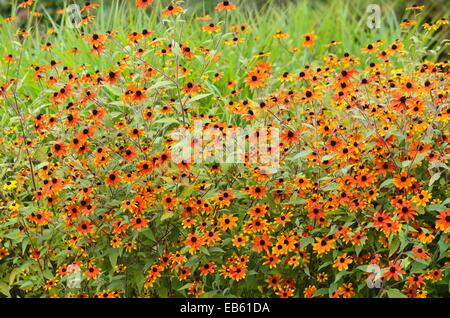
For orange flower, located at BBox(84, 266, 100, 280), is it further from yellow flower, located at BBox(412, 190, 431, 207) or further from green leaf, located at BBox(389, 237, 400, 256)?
yellow flower, located at BBox(412, 190, 431, 207)

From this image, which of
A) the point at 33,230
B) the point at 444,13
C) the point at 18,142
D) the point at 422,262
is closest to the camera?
the point at 422,262

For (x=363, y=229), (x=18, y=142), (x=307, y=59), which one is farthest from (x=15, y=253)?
(x=307, y=59)

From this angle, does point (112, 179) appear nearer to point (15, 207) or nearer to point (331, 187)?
point (15, 207)

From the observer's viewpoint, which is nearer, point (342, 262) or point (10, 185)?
point (342, 262)

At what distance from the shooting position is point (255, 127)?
10.5 feet

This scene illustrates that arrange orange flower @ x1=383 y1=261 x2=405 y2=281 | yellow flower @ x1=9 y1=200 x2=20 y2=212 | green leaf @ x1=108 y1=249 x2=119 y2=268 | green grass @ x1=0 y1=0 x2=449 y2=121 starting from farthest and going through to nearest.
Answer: green grass @ x1=0 y1=0 x2=449 y2=121 → yellow flower @ x1=9 y1=200 x2=20 y2=212 → green leaf @ x1=108 y1=249 x2=119 y2=268 → orange flower @ x1=383 y1=261 x2=405 y2=281

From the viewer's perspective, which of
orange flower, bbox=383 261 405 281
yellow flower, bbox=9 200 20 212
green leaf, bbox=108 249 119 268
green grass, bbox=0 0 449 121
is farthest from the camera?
green grass, bbox=0 0 449 121

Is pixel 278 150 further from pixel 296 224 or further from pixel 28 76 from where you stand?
pixel 28 76

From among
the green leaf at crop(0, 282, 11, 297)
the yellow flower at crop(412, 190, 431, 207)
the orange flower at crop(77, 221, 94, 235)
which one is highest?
the yellow flower at crop(412, 190, 431, 207)

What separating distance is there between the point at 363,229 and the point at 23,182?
4.89 feet

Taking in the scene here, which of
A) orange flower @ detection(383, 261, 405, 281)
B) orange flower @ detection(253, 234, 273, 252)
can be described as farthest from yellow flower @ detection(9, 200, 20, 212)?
orange flower @ detection(383, 261, 405, 281)

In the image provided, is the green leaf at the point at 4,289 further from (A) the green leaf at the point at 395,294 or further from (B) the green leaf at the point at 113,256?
(A) the green leaf at the point at 395,294

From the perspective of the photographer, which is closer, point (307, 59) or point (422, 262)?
point (422, 262)

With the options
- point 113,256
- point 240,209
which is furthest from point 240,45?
point 113,256
